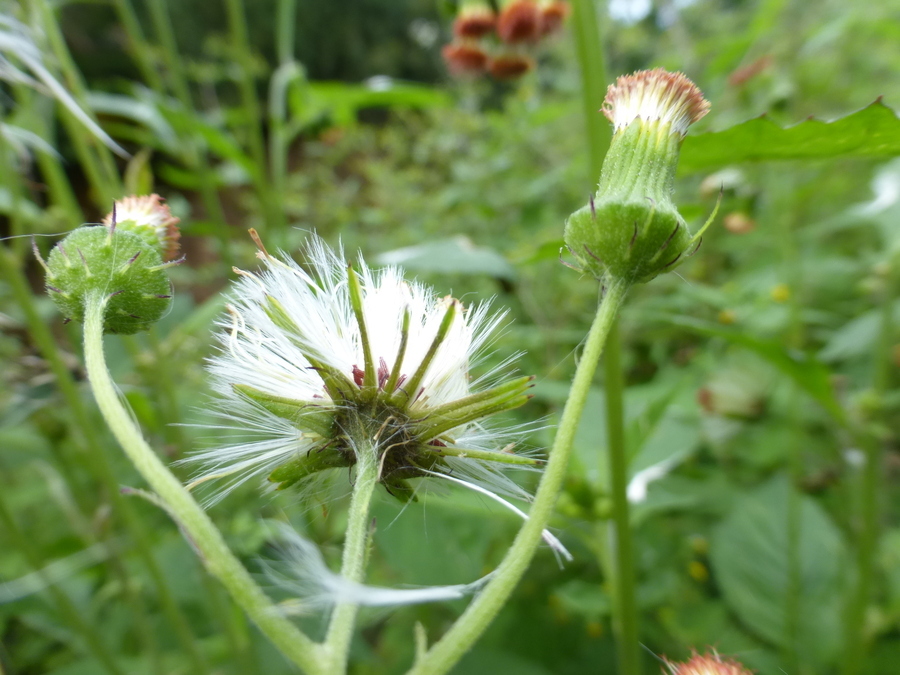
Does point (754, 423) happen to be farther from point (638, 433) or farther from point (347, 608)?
point (347, 608)

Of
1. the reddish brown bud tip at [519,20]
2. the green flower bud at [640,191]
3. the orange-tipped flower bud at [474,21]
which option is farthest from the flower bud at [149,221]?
the orange-tipped flower bud at [474,21]

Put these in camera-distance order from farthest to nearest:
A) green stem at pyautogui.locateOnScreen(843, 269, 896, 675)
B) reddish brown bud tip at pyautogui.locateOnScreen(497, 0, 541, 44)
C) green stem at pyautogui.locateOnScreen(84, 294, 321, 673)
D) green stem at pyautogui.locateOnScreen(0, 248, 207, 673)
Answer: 1. reddish brown bud tip at pyautogui.locateOnScreen(497, 0, 541, 44)
2. green stem at pyautogui.locateOnScreen(843, 269, 896, 675)
3. green stem at pyautogui.locateOnScreen(0, 248, 207, 673)
4. green stem at pyautogui.locateOnScreen(84, 294, 321, 673)

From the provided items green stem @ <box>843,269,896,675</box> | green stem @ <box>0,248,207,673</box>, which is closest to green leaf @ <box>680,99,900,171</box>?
green stem @ <box>843,269,896,675</box>

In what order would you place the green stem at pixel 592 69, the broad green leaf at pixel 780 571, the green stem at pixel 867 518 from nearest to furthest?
1. the green stem at pixel 592 69
2. the green stem at pixel 867 518
3. the broad green leaf at pixel 780 571

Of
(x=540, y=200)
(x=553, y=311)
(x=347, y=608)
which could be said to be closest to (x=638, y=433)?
(x=347, y=608)

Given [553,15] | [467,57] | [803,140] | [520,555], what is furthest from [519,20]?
[520,555]

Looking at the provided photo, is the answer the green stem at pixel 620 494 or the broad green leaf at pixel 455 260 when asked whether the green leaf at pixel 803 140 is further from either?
the broad green leaf at pixel 455 260

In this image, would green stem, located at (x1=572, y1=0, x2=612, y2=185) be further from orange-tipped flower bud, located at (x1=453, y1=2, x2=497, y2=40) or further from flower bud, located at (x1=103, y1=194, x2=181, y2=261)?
orange-tipped flower bud, located at (x1=453, y1=2, x2=497, y2=40)
